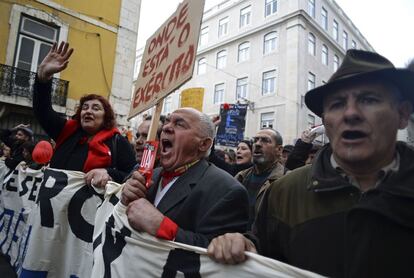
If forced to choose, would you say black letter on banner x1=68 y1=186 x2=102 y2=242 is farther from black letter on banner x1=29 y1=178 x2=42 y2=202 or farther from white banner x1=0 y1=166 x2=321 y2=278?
black letter on banner x1=29 y1=178 x2=42 y2=202

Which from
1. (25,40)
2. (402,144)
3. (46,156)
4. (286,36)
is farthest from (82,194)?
(286,36)

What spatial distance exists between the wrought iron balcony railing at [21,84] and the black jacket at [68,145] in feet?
30.6

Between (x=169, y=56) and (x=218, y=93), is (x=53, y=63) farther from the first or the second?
(x=218, y=93)

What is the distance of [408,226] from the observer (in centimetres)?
118

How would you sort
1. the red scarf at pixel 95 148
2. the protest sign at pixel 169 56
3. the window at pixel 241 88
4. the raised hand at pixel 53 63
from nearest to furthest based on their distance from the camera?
1. the protest sign at pixel 169 56
2. the raised hand at pixel 53 63
3. the red scarf at pixel 95 148
4. the window at pixel 241 88

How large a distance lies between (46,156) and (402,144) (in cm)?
395

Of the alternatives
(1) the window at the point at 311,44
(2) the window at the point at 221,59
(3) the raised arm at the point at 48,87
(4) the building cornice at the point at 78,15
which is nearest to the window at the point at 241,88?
(2) the window at the point at 221,59

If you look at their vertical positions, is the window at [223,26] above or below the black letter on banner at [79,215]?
above

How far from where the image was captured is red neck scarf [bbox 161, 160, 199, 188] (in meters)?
2.12

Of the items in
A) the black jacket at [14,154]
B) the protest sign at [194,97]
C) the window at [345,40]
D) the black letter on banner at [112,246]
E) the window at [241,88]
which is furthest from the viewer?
the window at [345,40]

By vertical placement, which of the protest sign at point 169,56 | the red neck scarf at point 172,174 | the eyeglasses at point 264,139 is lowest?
the red neck scarf at point 172,174

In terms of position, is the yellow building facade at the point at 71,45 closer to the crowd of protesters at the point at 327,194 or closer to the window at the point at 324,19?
the crowd of protesters at the point at 327,194

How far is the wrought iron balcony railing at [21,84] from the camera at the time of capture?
1060 centimetres

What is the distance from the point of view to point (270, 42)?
72.7 ft
